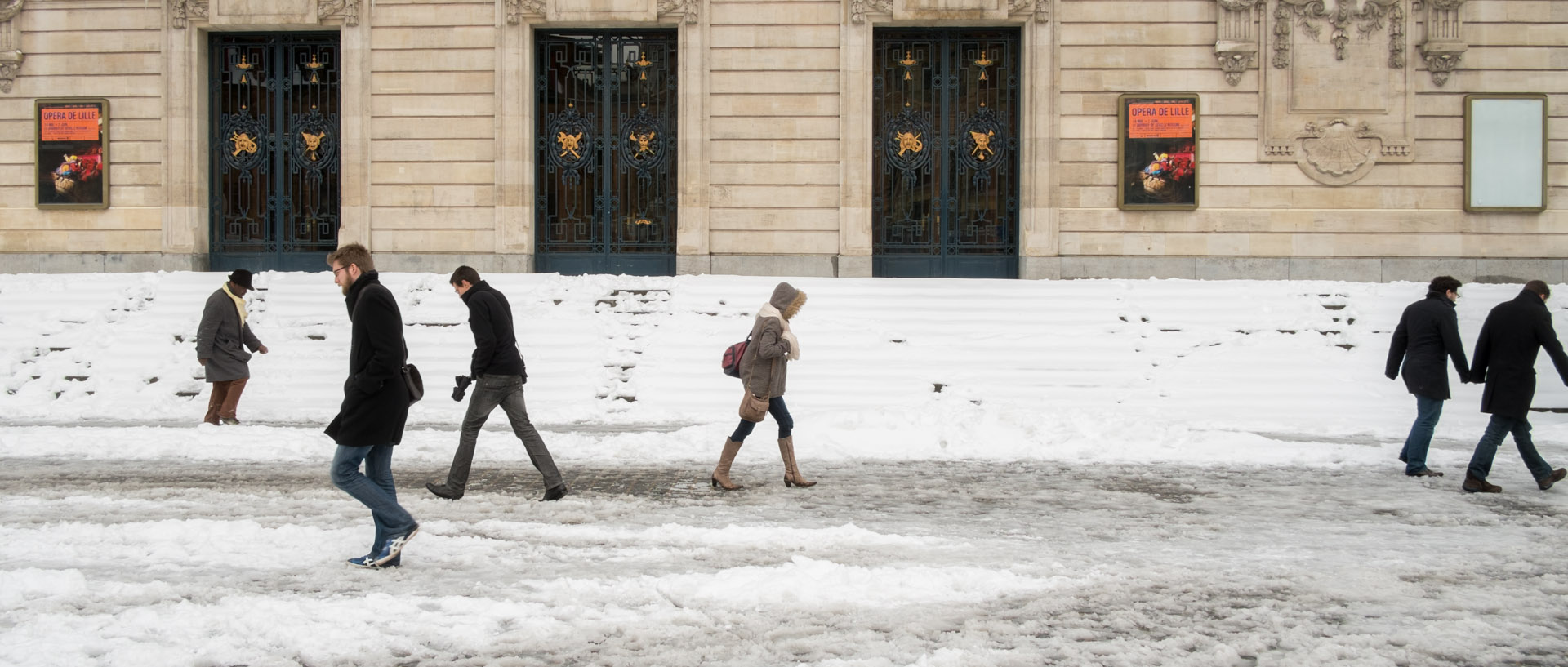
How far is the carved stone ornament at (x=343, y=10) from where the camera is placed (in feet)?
66.6

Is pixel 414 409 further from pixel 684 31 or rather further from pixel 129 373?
pixel 684 31

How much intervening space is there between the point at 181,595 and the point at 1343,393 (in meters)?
12.5

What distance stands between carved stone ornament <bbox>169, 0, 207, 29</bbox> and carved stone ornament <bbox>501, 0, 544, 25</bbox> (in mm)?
5578

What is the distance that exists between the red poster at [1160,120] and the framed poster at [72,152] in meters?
18.4

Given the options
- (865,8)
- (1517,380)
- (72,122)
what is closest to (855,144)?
(865,8)

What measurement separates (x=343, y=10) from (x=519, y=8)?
318cm

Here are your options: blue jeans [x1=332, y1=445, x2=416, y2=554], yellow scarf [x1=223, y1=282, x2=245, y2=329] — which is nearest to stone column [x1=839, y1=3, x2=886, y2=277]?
yellow scarf [x1=223, y1=282, x2=245, y2=329]

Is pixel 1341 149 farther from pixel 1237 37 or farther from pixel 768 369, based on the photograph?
pixel 768 369

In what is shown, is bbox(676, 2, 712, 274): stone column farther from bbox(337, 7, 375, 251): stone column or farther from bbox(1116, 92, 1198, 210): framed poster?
bbox(1116, 92, 1198, 210): framed poster

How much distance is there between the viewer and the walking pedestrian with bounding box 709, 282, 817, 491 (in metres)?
8.75

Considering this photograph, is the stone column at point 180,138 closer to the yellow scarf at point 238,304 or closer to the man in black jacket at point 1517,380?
the yellow scarf at point 238,304

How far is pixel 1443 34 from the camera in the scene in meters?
19.4

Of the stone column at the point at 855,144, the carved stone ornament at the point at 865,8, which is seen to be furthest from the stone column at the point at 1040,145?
the stone column at the point at 855,144

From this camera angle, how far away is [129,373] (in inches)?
569
